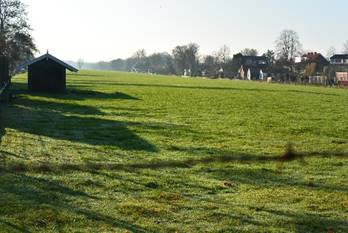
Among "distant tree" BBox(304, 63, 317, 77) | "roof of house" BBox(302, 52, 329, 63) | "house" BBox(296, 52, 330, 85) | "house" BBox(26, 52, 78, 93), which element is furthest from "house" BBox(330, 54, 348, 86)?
"house" BBox(26, 52, 78, 93)

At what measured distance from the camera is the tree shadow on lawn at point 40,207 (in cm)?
804

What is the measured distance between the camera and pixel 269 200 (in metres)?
9.97

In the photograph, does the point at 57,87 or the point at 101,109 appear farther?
the point at 57,87

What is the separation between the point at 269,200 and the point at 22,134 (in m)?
10.9

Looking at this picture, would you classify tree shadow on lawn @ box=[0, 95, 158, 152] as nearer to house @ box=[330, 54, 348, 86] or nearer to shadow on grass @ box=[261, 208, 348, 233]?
shadow on grass @ box=[261, 208, 348, 233]

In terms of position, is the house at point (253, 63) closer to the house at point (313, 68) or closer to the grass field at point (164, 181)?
the house at point (313, 68)

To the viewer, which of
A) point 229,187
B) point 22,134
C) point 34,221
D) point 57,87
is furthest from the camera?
point 57,87

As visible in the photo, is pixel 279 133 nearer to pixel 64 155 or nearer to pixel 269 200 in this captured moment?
pixel 64 155

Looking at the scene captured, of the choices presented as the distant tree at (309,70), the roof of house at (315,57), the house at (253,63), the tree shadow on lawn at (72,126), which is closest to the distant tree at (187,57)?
the house at (253,63)

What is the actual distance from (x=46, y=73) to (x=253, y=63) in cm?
11330

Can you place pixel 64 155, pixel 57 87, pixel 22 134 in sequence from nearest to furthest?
pixel 64 155
pixel 22 134
pixel 57 87

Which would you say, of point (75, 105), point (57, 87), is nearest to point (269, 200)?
point (75, 105)

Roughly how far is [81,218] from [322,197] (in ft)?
15.7

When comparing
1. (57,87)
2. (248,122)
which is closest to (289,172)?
(248,122)
